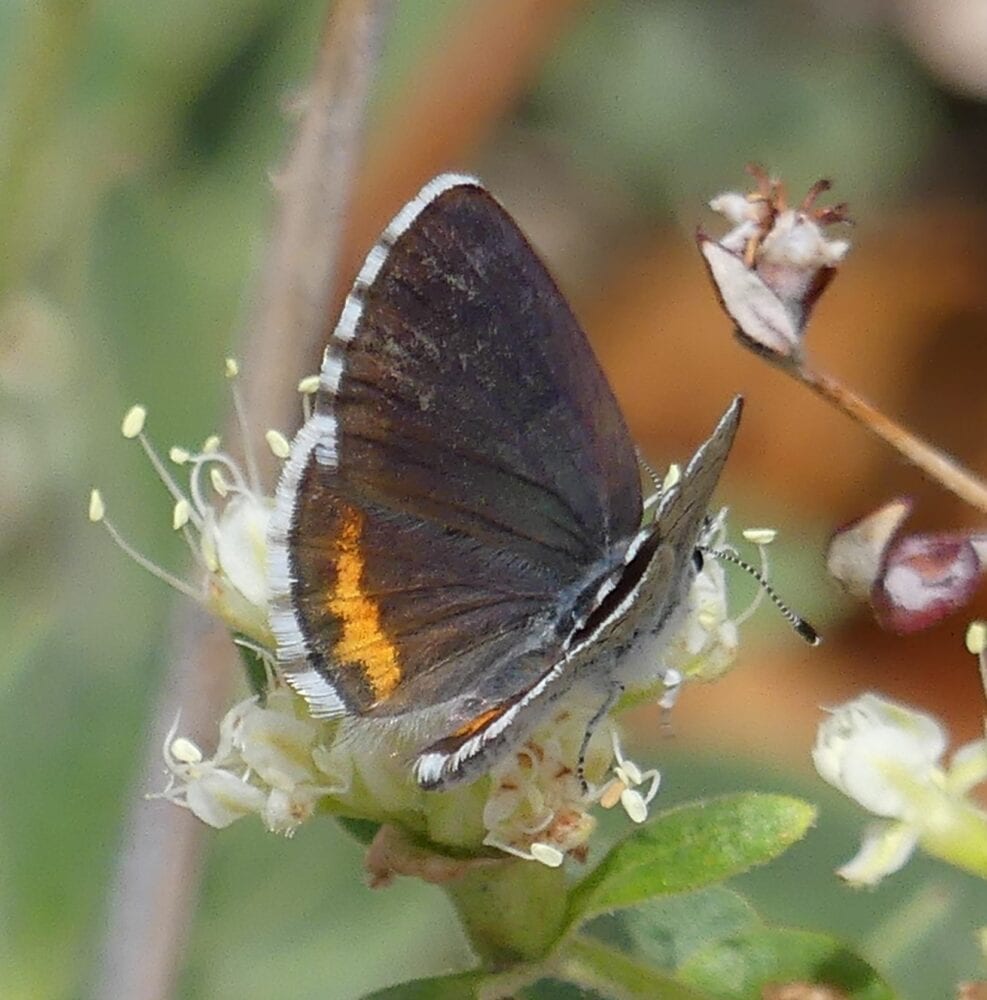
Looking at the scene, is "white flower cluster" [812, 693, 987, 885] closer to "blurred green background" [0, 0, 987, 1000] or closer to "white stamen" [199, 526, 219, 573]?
"white stamen" [199, 526, 219, 573]

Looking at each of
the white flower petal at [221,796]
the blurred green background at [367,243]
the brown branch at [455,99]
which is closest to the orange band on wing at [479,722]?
the white flower petal at [221,796]

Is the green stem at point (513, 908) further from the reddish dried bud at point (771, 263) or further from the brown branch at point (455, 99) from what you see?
the brown branch at point (455, 99)

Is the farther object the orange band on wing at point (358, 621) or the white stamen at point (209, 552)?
the white stamen at point (209, 552)

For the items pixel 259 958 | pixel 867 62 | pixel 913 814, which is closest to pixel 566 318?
pixel 913 814

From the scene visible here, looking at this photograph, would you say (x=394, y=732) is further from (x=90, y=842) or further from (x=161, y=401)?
(x=161, y=401)

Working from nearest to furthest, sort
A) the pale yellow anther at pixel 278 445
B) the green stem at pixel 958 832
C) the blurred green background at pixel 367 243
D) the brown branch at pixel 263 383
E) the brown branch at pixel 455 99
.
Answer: the green stem at pixel 958 832, the pale yellow anther at pixel 278 445, the brown branch at pixel 263 383, the blurred green background at pixel 367 243, the brown branch at pixel 455 99

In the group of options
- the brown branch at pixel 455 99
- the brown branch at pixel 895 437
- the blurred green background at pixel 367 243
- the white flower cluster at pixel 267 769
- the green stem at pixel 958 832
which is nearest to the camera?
the brown branch at pixel 895 437

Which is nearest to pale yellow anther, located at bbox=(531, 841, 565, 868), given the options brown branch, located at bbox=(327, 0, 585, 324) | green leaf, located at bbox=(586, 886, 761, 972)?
green leaf, located at bbox=(586, 886, 761, 972)
